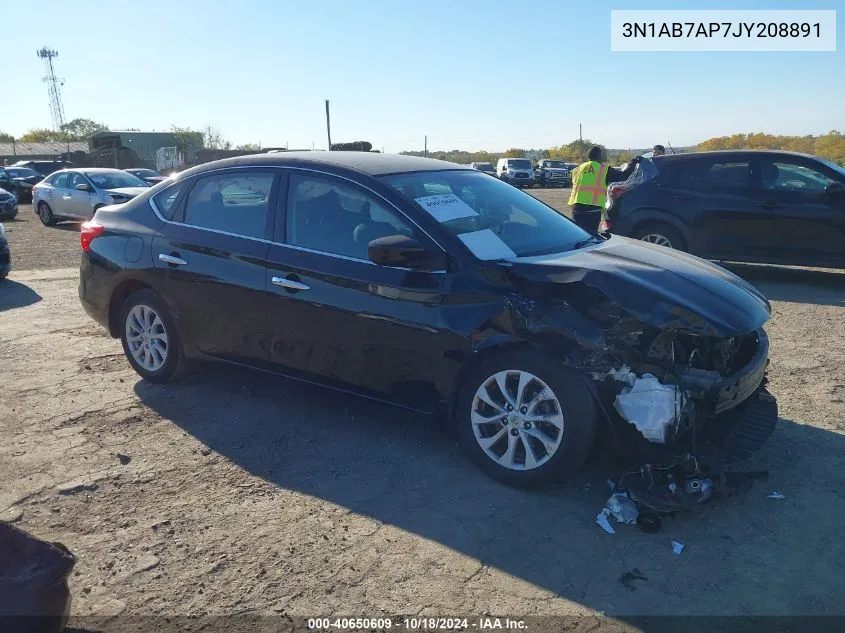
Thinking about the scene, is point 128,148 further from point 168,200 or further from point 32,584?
point 32,584

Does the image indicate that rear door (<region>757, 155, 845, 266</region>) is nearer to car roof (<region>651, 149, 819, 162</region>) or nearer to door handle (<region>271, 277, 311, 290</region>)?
car roof (<region>651, 149, 819, 162</region>)

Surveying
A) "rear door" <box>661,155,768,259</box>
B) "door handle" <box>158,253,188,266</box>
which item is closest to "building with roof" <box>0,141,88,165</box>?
"rear door" <box>661,155,768,259</box>

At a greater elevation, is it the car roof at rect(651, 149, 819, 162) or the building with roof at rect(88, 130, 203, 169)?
the building with roof at rect(88, 130, 203, 169)

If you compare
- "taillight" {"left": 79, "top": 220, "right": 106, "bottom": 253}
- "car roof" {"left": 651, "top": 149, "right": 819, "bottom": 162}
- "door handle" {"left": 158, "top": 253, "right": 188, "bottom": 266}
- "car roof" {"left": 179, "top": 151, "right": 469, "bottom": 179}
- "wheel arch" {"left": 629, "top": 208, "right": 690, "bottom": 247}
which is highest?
"car roof" {"left": 179, "top": 151, "right": 469, "bottom": 179}

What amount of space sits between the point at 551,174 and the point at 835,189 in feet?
117

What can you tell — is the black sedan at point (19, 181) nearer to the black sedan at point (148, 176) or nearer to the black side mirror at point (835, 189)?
the black sedan at point (148, 176)

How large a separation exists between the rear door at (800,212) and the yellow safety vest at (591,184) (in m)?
2.11

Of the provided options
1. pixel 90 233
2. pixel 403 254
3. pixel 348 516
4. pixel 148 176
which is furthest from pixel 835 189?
pixel 148 176

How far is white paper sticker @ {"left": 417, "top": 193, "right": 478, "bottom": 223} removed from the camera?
421 centimetres

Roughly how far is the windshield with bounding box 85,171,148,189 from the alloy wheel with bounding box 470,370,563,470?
1601 centimetres

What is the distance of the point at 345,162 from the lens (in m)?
4.61

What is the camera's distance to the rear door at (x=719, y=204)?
938 cm

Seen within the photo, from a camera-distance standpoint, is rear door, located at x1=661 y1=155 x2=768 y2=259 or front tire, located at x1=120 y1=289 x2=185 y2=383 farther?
rear door, located at x1=661 y1=155 x2=768 y2=259

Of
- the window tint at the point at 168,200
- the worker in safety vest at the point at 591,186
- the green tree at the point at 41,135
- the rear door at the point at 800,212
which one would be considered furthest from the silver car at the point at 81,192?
the green tree at the point at 41,135
